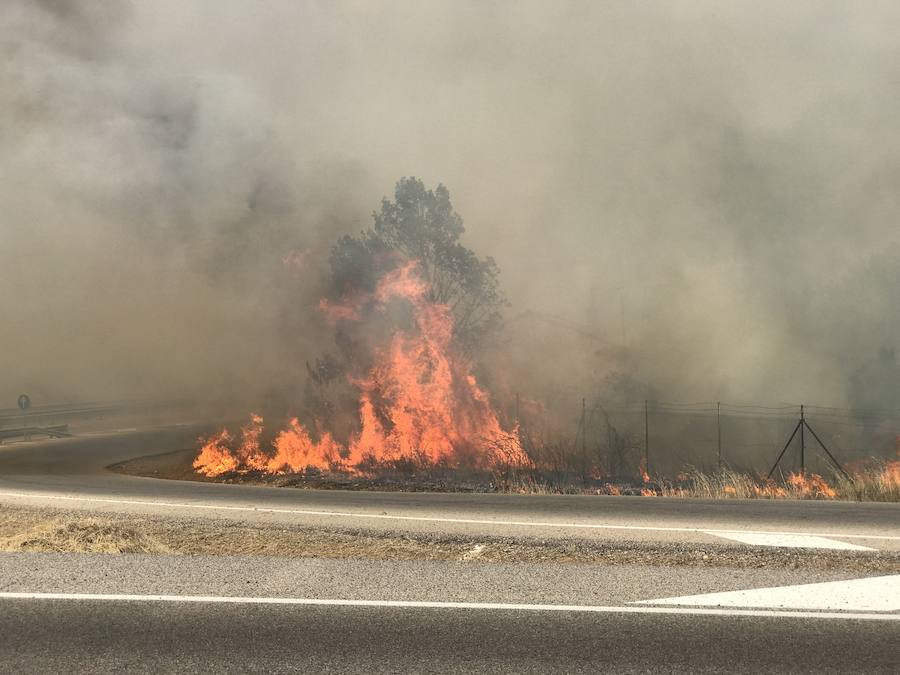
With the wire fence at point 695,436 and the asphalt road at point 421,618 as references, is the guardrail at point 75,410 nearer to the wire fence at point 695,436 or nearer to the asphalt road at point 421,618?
the wire fence at point 695,436

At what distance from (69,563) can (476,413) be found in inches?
842

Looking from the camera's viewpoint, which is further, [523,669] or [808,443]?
[808,443]

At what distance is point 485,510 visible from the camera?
14.1 m

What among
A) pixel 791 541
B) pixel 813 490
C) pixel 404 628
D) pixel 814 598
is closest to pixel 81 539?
pixel 404 628

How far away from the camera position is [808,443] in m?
45.3

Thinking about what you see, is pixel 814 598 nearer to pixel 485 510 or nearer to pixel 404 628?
pixel 404 628

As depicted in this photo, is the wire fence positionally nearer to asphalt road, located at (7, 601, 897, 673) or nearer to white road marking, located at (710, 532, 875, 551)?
white road marking, located at (710, 532, 875, 551)

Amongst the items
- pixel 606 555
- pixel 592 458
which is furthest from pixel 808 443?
pixel 606 555

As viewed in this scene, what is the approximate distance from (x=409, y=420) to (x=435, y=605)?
20.8 m

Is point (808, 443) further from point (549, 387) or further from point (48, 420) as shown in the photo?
point (48, 420)

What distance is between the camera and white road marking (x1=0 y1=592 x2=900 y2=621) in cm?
676

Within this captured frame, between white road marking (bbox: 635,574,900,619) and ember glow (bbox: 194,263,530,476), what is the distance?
62.7 feet

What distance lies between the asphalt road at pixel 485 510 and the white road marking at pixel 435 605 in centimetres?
389

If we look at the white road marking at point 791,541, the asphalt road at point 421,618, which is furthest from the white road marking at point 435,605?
the white road marking at point 791,541
